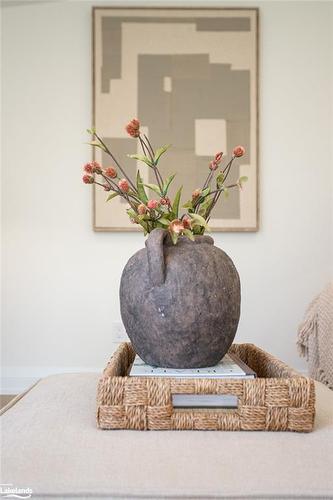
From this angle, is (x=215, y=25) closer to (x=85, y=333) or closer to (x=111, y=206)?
(x=111, y=206)

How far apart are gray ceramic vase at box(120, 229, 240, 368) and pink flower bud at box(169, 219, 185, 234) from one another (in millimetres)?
20

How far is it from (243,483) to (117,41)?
242cm

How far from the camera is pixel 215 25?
2592 millimetres

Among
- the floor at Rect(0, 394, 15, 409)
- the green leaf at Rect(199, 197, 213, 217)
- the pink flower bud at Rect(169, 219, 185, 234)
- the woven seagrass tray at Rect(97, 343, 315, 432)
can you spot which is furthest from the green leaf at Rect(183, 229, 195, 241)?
the floor at Rect(0, 394, 15, 409)

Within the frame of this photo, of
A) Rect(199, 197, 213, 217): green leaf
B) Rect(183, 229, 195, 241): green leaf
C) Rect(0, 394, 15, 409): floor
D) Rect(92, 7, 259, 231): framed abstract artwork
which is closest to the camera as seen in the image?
Rect(183, 229, 195, 241): green leaf

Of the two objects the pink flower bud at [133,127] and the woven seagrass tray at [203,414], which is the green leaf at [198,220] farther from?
the woven seagrass tray at [203,414]

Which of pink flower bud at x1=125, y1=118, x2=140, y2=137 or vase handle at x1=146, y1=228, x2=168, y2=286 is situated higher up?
pink flower bud at x1=125, y1=118, x2=140, y2=137

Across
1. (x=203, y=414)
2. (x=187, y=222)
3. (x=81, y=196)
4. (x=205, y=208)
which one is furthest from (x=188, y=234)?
(x=81, y=196)

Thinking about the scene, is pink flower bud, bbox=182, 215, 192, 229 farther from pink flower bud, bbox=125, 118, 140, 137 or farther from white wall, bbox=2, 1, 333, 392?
white wall, bbox=2, 1, 333, 392

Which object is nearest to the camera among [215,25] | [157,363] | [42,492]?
[42,492]

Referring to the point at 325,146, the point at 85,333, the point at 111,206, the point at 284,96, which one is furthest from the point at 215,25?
the point at 85,333

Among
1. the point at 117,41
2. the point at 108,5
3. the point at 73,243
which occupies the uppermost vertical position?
the point at 108,5

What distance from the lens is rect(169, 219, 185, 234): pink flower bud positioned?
851mm

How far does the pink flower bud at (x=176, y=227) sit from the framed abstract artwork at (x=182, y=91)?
173 centimetres
